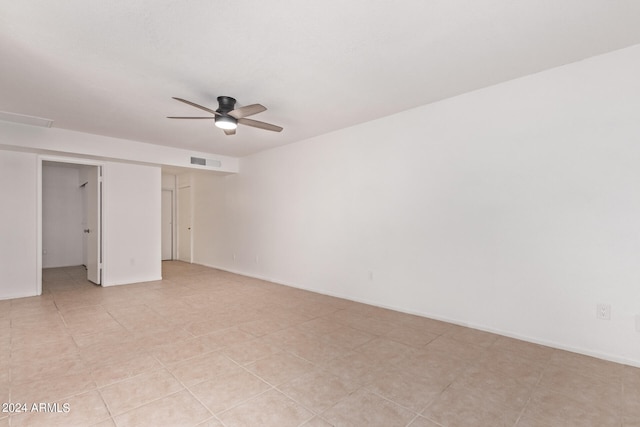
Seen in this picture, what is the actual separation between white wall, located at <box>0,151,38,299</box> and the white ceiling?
1435 millimetres

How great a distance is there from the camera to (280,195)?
563 cm

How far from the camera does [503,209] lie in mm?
3100

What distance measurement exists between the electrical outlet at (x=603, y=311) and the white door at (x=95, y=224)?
22.8 ft

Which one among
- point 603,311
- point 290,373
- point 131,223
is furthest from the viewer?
point 131,223

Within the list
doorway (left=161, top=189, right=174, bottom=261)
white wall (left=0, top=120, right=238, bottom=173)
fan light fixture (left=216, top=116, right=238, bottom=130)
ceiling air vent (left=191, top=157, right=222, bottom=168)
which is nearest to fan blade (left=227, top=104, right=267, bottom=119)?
fan light fixture (left=216, top=116, right=238, bottom=130)

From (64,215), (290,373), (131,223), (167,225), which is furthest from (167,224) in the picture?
(290,373)

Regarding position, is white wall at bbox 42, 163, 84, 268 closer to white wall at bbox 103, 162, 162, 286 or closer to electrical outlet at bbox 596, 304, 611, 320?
white wall at bbox 103, 162, 162, 286

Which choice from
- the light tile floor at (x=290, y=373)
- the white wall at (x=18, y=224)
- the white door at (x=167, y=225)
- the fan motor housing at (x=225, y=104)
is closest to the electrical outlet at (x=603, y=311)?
the light tile floor at (x=290, y=373)

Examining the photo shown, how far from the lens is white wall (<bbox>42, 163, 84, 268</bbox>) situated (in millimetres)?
7320

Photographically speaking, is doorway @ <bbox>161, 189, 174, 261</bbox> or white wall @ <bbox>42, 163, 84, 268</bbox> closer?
white wall @ <bbox>42, 163, 84, 268</bbox>

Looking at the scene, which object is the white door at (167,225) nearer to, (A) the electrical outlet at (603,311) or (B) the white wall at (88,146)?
(B) the white wall at (88,146)

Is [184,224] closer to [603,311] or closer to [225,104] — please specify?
[225,104]

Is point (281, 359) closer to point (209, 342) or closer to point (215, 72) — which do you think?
point (209, 342)

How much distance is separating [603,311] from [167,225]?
911cm
